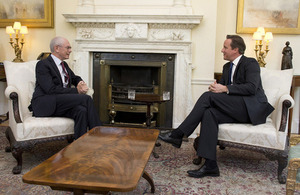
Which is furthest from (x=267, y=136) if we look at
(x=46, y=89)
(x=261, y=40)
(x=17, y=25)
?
(x=17, y=25)

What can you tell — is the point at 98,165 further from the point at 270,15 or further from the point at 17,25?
the point at 270,15

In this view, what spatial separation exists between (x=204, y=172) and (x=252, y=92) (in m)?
0.92

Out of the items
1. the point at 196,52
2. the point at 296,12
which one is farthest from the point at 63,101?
the point at 296,12

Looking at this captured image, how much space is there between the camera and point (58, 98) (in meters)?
2.94

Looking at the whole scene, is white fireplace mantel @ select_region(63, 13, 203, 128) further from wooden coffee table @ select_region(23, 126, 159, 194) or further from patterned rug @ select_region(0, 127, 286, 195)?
wooden coffee table @ select_region(23, 126, 159, 194)

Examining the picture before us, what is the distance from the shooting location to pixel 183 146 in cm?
362

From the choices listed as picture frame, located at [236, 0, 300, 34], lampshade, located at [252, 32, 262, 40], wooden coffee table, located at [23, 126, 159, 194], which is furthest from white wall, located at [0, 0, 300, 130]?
wooden coffee table, located at [23, 126, 159, 194]

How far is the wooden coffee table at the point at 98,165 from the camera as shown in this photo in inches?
53.6

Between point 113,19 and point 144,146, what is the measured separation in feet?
8.67

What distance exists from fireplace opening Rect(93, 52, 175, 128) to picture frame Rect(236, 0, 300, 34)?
51.2 inches

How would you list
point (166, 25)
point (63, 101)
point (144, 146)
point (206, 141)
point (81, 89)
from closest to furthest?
1. point (144, 146)
2. point (206, 141)
3. point (63, 101)
4. point (81, 89)
5. point (166, 25)

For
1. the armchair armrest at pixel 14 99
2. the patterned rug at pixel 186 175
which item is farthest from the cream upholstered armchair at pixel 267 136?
the armchair armrest at pixel 14 99

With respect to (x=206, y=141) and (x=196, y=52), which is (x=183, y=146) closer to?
(x=206, y=141)

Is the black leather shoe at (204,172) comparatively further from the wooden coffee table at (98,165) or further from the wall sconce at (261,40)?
the wall sconce at (261,40)
